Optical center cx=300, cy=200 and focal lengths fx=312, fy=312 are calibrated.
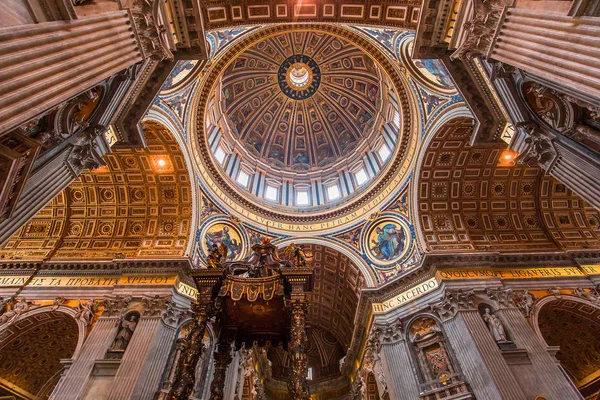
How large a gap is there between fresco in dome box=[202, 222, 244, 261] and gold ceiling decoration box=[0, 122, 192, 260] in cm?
136

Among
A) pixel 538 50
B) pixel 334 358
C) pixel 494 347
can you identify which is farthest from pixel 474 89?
pixel 334 358

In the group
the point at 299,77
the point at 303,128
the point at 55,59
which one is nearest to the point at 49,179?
the point at 55,59

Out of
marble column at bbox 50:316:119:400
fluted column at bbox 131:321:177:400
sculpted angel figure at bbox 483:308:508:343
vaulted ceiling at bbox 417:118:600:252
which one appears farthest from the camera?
vaulted ceiling at bbox 417:118:600:252

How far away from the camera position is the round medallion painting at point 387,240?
52.7 feet

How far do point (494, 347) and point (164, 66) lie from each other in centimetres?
1397

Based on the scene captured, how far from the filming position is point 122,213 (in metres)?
15.5

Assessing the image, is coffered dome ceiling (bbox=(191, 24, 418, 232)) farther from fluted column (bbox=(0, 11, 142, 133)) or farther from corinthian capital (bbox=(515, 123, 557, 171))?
fluted column (bbox=(0, 11, 142, 133))

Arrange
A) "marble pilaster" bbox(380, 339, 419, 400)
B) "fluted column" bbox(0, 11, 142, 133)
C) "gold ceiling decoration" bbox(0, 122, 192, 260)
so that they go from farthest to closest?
"gold ceiling decoration" bbox(0, 122, 192, 260) → "marble pilaster" bbox(380, 339, 419, 400) → "fluted column" bbox(0, 11, 142, 133)

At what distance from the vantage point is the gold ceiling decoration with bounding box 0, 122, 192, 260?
14.4m

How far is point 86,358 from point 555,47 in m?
14.7

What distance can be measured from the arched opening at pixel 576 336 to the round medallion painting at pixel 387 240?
6099 mm

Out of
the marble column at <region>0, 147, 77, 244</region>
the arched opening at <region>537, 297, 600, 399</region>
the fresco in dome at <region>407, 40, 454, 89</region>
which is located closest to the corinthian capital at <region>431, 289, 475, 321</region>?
the arched opening at <region>537, 297, 600, 399</region>

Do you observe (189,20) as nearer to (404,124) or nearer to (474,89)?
(474,89)

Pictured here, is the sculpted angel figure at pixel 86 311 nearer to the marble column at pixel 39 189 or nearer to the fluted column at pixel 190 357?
the fluted column at pixel 190 357
